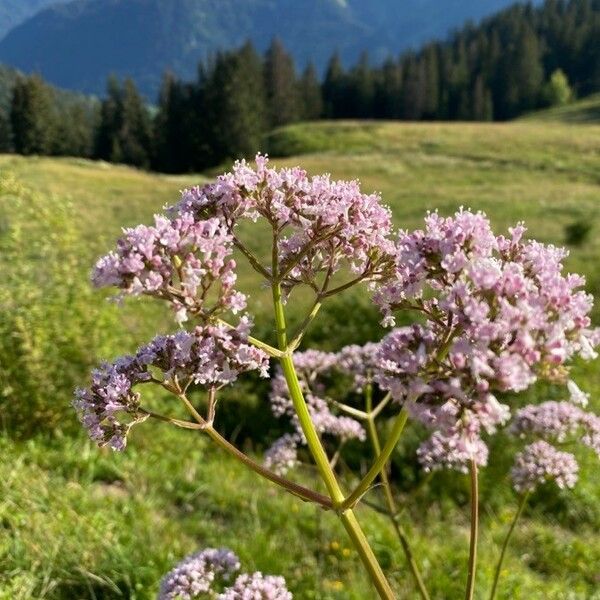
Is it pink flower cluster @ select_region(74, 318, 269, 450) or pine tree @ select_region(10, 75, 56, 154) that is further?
pine tree @ select_region(10, 75, 56, 154)

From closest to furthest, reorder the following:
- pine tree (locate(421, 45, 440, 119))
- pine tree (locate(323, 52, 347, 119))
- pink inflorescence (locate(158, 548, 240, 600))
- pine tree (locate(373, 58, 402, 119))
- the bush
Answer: pink inflorescence (locate(158, 548, 240, 600)) < the bush < pine tree (locate(421, 45, 440, 119)) < pine tree (locate(373, 58, 402, 119)) < pine tree (locate(323, 52, 347, 119))

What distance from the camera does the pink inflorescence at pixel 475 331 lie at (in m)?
2.16

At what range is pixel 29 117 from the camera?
104 metres

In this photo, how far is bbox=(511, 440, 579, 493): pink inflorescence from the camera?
4957 millimetres

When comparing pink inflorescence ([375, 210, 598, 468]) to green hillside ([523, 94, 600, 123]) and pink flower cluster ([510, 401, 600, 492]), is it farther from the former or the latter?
green hillside ([523, 94, 600, 123])

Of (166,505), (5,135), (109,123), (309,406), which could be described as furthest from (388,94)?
(309,406)

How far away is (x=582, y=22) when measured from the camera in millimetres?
150375

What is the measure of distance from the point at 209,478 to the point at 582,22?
165424 mm

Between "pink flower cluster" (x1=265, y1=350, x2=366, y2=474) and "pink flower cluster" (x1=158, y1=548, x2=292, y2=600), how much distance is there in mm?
1096

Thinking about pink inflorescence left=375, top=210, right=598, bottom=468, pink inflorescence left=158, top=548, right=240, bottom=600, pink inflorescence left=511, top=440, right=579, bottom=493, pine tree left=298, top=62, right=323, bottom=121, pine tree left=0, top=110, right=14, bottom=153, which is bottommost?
pink inflorescence left=158, top=548, right=240, bottom=600

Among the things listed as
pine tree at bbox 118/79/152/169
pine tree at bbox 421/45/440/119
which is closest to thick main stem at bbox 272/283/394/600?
pine tree at bbox 118/79/152/169

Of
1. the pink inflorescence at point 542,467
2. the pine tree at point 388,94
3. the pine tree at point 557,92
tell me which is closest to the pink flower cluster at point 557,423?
the pink inflorescence at point 542,467

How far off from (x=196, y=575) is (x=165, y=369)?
1746 millimetres

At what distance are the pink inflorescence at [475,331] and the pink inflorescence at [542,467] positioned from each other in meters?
2.77
